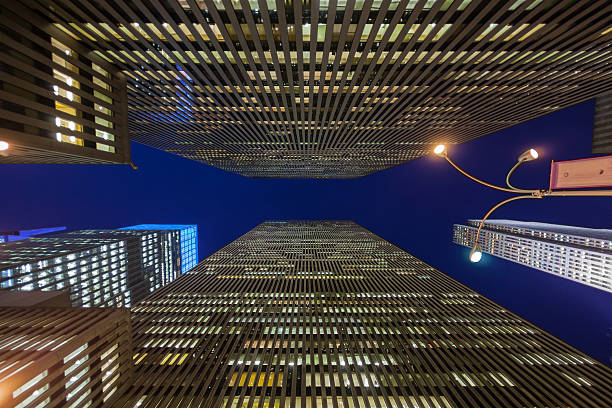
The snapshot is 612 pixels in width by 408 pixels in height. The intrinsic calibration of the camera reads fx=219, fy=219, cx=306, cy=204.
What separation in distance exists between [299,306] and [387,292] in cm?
2228

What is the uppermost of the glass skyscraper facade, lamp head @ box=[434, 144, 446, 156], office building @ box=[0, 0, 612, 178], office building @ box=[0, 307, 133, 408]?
office building @ box=[0, 0, 612, 178]

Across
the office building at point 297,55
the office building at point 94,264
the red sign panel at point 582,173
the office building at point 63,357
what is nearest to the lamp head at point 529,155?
the red sign panel at point 582,173

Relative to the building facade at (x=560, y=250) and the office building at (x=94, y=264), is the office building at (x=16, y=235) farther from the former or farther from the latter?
the building facade at (x=560, y=250)

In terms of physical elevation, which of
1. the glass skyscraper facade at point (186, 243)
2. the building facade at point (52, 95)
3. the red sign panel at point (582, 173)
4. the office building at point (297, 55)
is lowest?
the glass skyscraper facade at point (186, 243)

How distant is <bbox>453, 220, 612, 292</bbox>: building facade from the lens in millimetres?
98312

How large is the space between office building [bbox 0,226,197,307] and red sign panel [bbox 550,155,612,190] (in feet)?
307

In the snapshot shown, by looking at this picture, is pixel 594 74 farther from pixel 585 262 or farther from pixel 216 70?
pixel 585 262

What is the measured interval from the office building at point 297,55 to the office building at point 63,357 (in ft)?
46.1

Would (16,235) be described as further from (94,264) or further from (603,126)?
(603,126)

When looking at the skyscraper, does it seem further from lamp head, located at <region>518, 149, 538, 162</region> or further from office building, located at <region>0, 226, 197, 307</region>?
office building, located at <region>0, 226, 197, 307</region>

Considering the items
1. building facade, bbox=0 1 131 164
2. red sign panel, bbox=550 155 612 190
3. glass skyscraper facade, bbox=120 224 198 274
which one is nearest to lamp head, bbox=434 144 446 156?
red sign panel, bbox=550 155 612 190

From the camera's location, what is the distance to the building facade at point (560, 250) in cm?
9831

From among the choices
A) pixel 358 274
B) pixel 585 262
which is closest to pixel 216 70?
pixel 358 274

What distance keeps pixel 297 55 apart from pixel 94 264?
97.3 meters
